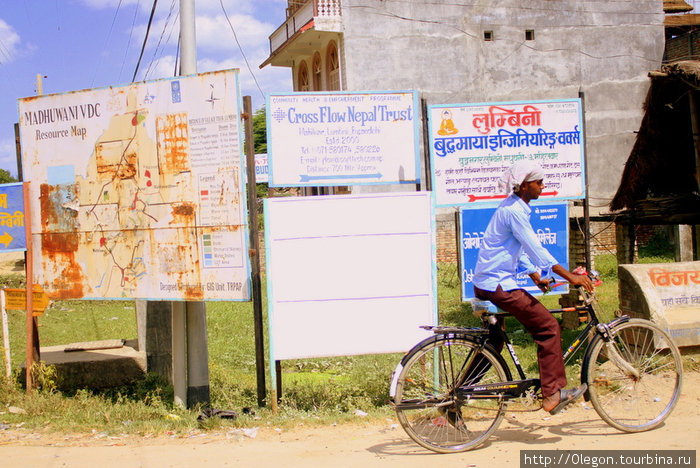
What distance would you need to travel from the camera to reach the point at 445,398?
468 centimetres

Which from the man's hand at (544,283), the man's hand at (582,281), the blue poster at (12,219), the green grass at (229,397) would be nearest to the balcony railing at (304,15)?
the green grass at (229,397)

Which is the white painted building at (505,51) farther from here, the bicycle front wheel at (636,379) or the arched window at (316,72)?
the bicycle front wheel at (636,379)

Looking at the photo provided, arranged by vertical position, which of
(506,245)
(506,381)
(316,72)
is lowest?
(506,381)

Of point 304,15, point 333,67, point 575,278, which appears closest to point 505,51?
point 333,67

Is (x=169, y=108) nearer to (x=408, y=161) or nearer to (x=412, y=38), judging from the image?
(x=408, y=161)

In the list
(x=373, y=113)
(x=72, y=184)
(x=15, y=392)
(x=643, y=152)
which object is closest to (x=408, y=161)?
(x=373, y=113)

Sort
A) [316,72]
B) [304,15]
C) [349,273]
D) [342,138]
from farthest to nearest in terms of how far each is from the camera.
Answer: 1. [316,72]
2. [304,15]
3. [342,138]
4. [349,273]

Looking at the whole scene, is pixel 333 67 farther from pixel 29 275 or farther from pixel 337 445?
pixel 337 445

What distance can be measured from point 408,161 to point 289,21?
55.5ft

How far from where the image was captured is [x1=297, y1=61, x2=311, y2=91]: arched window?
24.0 m

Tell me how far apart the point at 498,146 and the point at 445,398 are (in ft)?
9.83

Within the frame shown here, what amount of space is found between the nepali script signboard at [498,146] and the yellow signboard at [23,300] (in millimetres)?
3998

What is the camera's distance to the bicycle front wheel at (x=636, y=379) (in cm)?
482

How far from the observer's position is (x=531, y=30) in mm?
20656
